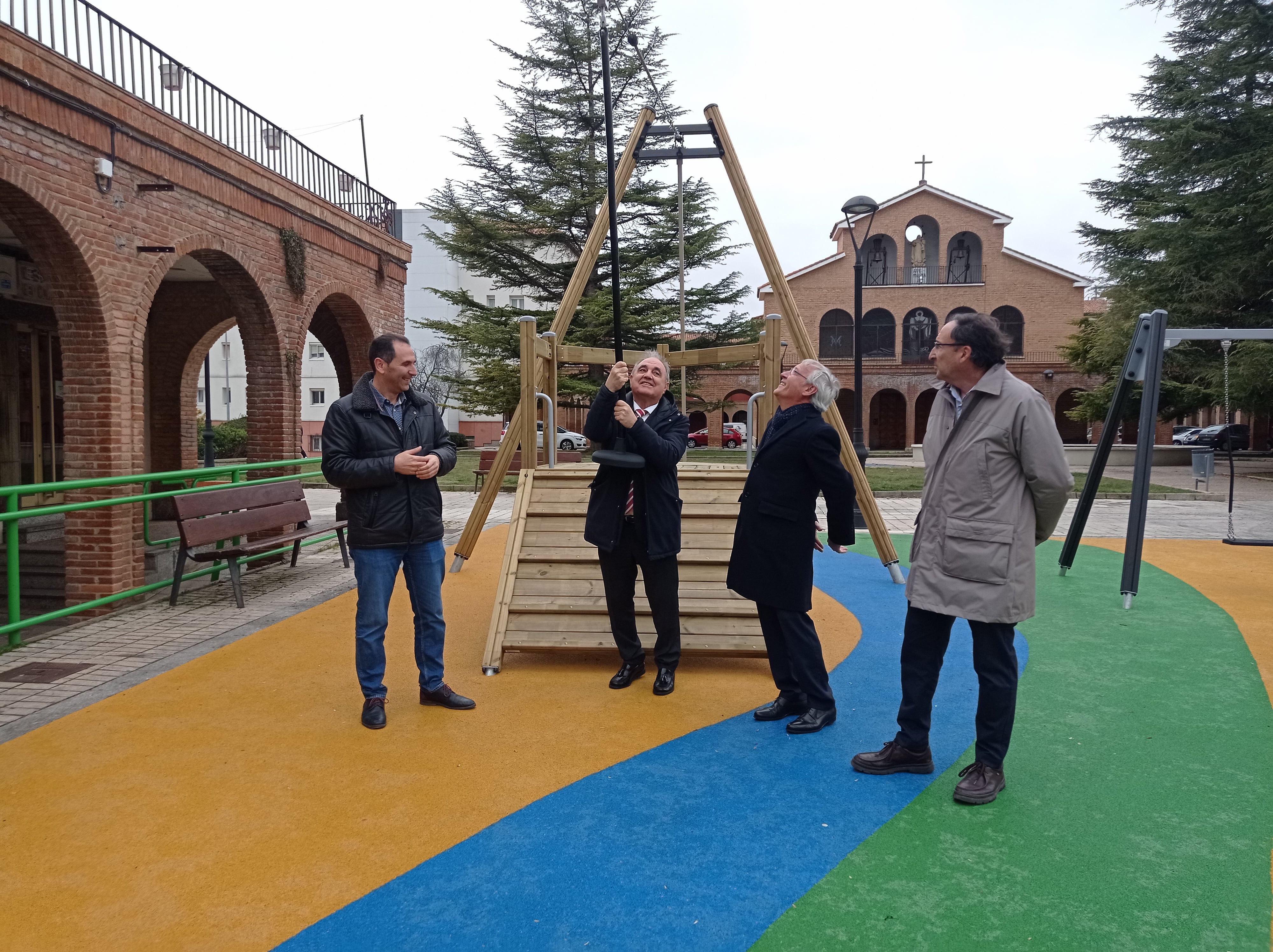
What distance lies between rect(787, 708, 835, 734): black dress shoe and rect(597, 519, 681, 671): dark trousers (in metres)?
0.87

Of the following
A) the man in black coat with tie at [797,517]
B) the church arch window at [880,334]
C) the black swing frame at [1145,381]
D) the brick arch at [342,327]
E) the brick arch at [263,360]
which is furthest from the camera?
the church arch window at [880,334]

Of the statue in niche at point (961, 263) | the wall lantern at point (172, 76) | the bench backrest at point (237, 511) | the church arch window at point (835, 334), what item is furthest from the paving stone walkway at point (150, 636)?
the statue in niche at point (961, 263)

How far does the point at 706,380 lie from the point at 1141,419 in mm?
30800

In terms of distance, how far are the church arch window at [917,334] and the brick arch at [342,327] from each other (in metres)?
32.6

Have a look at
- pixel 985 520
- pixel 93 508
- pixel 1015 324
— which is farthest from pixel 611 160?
pixel 1015 324

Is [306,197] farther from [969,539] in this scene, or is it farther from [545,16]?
[545,16]

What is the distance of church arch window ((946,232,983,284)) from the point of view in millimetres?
40938

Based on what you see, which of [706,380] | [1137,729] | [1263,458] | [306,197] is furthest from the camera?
[706,380]

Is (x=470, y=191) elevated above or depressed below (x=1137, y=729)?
above

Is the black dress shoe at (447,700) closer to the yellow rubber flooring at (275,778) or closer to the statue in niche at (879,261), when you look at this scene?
the yellow rubber flooring at (275,778)

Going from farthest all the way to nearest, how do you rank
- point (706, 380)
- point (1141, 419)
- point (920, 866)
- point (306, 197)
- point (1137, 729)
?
point (706, 380) < point (306, 197) < point (1141, 419) < point (1137, 729) < point (920, 866)

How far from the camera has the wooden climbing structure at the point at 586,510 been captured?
17.9ft

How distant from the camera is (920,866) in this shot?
2.98m

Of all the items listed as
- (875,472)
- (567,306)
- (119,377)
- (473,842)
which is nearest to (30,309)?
(119,377)
